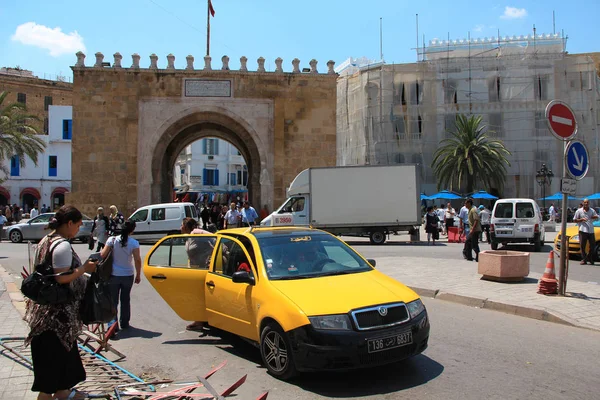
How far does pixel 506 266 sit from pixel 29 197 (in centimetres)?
4677

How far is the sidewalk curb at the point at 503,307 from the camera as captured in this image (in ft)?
24.4

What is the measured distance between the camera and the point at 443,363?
5.51m

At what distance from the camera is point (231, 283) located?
5973mm

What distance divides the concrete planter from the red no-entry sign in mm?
2614

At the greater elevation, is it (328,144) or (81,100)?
(81,100)

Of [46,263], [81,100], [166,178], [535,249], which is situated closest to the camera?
[46,263]

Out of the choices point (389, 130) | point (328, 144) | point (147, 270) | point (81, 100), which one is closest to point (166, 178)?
point (81, 100)

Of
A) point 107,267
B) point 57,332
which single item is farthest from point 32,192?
point 57,332

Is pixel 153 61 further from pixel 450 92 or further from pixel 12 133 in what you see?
pixel 450 92

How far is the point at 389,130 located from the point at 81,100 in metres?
23.2

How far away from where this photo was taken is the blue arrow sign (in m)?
8.82

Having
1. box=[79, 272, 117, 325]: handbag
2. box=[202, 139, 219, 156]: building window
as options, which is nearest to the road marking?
box=[79, 272, 117, 325]: handbag

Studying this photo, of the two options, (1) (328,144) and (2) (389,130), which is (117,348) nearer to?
(1) (328,144)

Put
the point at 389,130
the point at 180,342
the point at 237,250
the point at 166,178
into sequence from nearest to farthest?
the point at 237,250 < the point at 180,342 < the point at 166,178 < the point at 389,130
